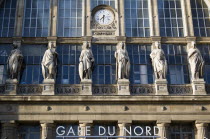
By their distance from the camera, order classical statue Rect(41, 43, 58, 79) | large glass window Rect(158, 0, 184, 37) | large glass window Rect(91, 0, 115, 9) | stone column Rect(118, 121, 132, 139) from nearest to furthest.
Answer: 1. stone column Rect(118, 121, 132, 139)
2. classical statue Rect(41, 43, 58, 79)
3. large glass window Rect(158, 0, 184, 37)
4. large glass window Rect(91, 0, 115, 9)

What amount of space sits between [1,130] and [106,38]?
922 centimetres

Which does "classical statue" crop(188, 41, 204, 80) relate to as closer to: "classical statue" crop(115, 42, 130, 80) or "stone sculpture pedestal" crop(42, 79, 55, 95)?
"classical statue" crop(115, 42, 130, 80)

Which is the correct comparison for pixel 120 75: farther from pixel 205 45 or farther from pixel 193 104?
pixel 205 45

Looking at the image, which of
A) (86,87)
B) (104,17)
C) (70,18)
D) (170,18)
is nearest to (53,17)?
(70,18)

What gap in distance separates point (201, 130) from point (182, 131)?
126 centimetres

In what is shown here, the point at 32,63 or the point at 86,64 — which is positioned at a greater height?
the point at 32,63

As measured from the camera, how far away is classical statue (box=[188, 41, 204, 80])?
88.4 ft

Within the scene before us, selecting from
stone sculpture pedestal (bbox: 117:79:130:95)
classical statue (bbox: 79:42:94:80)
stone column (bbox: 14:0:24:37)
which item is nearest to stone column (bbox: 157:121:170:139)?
stone sculpture pedestal (bbox: 117:79:130:95)

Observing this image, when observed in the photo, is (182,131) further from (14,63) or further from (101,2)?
(14,63)

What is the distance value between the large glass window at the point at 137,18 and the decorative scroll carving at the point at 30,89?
23.5ft

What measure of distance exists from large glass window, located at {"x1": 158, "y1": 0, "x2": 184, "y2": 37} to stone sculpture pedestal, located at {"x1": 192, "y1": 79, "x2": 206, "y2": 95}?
13.1ft

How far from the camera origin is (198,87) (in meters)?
26.6

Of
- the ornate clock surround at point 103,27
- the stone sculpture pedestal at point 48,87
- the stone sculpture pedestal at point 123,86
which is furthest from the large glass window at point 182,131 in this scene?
the stone sculpture pedestal at point 48,87

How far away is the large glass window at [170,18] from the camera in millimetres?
29188
